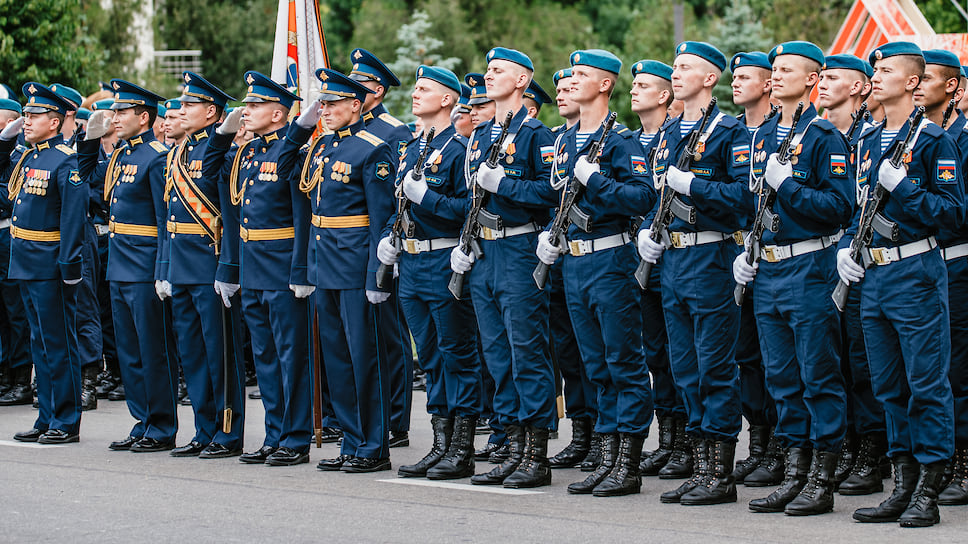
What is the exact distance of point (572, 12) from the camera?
45.8 m

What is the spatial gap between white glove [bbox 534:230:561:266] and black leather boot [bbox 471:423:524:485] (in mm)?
920

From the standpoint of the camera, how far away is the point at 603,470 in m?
7.69

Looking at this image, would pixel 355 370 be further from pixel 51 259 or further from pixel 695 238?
pixel 51 259

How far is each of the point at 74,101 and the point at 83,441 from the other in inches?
91.9

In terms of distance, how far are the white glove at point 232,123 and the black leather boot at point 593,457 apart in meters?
2.70

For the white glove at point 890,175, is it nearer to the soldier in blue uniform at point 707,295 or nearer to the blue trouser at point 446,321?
the soldier in blue uniform at point 707,295

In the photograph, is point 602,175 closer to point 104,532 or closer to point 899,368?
point 899,368

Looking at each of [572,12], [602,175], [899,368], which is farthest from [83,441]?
[572,12]

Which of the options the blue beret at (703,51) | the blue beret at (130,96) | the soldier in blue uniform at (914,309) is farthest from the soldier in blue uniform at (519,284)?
the blue beret at (130,96)

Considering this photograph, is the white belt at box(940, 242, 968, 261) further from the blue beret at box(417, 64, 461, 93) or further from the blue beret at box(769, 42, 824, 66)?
the blue beret at box(417, 64, 461, 93)

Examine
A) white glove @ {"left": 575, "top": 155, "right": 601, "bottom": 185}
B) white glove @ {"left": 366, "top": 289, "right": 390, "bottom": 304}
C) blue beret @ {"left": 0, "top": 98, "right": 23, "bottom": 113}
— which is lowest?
white glove @ {"left": 366, "top": 289, "right": 390, "bottom": 304}

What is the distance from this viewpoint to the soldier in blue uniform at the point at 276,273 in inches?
340

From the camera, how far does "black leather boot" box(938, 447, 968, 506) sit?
717 cm

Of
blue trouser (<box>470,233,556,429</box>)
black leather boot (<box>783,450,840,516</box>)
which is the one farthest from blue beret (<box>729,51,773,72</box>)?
black leather boot (<box>783,450,840,516</box>)
